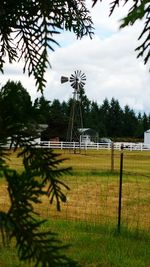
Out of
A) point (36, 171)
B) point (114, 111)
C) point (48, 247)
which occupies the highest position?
point (114, 111)

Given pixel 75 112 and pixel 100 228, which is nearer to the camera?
pixel 100 228

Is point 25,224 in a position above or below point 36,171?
below

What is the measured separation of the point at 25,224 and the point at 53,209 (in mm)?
10833

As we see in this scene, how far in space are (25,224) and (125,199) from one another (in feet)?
47.6

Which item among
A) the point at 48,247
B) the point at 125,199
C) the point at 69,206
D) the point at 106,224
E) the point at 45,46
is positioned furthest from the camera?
the point at 125,199

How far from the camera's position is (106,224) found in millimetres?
10398

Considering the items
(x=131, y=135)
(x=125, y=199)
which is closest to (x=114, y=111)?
(x=131, y=135)

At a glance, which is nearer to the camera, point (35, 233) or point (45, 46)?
point (35, 233)

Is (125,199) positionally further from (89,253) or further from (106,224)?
(89,253)

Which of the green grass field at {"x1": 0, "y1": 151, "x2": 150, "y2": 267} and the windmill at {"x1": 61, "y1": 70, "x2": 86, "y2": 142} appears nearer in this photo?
the green grass field at {"x1": 0, "y1": 151, "x2": 150, "y2": 267}

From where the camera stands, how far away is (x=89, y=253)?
285 inches

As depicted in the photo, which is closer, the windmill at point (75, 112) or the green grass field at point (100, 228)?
the green grass field at point (100, 228)

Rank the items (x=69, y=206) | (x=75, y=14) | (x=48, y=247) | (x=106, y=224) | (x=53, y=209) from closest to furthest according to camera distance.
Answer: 1. (x=48, y=247)
2. (x=75, y=14)
3. (x=106, y=224)
4. (x=53, y=209)
5. (x=69, y=206)

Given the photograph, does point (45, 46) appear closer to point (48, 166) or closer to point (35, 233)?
point (48, 166)
